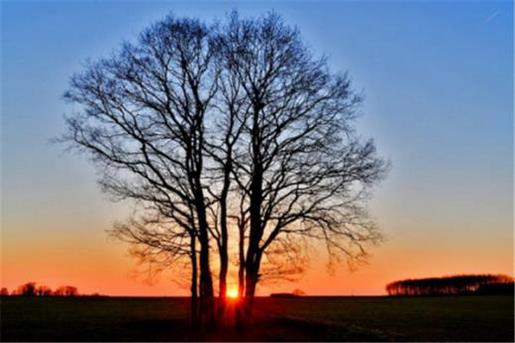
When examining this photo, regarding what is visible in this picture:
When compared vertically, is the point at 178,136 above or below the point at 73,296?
above

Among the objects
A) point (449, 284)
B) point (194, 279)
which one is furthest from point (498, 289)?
point (194, 279)

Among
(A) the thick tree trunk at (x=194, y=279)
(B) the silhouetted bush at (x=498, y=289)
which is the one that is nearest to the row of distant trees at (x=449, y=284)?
(B) the silhouetted bush at (x=498, y=289)

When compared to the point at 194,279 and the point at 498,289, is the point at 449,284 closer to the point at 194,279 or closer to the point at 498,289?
the point at 498,289

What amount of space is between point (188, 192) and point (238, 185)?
2.27 meters

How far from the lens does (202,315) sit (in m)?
26.6

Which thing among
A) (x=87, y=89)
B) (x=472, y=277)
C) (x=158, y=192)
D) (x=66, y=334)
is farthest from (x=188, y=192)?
(x=472, y=277)

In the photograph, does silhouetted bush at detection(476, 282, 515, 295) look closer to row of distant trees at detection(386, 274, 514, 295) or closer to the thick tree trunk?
row of distant trees at detection(386, 274, 514, 295)

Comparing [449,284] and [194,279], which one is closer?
[194,279]

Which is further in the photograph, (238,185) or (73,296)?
(73,296)

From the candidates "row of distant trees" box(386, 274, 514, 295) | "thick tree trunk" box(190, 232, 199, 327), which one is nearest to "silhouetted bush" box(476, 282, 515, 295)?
"row of distant trees" box(386, 274, 514, 295)

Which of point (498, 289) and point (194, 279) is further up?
point (194, 279)

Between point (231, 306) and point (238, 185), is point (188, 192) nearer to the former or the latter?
point (238, 185)

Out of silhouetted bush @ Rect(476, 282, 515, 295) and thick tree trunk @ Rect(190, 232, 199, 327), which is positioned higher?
thick tree trunk @ Rect(190, 232, 199, 327)

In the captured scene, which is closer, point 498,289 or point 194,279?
point 194,279
